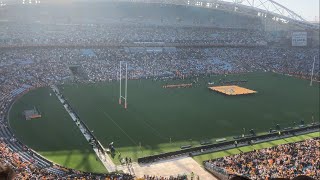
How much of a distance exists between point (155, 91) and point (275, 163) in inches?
1127

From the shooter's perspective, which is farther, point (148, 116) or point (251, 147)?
point (148, 116)

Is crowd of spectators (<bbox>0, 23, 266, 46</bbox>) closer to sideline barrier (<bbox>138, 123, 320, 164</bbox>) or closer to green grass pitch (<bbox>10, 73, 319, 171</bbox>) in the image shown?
green grass pitch (<bbox>10, 73, 319, 171</bbox>)

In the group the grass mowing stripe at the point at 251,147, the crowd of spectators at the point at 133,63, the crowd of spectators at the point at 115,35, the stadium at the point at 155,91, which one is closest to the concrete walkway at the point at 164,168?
the stadium at the point at 155,91

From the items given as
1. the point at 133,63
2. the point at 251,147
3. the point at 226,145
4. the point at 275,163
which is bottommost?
the point at 251,147

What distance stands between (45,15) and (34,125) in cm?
5307

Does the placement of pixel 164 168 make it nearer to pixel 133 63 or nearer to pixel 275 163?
pixel 275 163

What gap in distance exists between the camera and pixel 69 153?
29.2 meters

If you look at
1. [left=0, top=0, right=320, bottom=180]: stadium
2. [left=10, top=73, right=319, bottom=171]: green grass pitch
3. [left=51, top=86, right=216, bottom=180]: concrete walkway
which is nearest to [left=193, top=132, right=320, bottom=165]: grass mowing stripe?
[left=0, top=0, right=320, bottom=180]: stadium

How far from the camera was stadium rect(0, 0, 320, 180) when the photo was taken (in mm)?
27906

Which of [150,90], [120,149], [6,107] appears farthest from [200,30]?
[120,149]

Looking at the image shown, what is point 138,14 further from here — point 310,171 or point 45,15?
→ point 310,171

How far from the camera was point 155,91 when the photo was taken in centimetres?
5375

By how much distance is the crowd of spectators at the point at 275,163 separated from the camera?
25.0 meters

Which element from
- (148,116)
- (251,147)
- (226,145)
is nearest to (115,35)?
(148,116)
